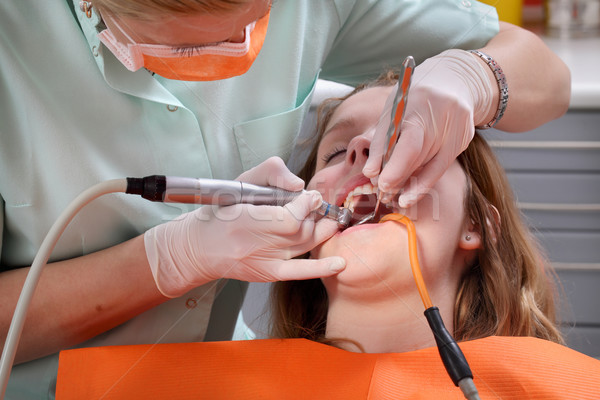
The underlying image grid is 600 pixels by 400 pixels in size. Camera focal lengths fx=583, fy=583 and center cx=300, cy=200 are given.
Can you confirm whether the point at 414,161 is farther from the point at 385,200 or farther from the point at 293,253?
the point at 293,253

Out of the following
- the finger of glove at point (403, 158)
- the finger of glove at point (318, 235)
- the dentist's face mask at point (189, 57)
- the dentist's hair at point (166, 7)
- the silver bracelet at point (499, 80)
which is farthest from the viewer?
the silver bracelet at point (499, 80)

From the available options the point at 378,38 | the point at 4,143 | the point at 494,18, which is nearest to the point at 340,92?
the point at 378,38

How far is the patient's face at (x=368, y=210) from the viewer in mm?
1216

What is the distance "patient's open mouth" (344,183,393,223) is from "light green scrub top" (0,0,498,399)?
255 millimetres

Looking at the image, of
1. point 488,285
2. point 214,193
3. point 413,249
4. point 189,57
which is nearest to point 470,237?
point 488,285

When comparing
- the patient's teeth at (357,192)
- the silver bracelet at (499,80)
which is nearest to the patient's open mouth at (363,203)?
the patient's teeth at (357,192)

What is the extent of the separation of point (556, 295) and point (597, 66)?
45.7 inches

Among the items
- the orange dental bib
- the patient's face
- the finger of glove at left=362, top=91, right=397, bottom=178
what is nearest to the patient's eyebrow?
the patient's face

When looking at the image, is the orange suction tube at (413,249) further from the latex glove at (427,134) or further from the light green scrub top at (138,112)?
the light green scrub top at (138,112)

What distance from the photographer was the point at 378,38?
1564mm

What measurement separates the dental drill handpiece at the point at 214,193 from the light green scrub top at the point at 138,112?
21cm

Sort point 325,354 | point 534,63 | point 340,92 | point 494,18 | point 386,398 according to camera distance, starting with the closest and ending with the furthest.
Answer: point 386,398, point 325,354, point 534,63, point 494,18, point 340,92

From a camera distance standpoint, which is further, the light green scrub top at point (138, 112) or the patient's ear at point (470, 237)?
the patient's ear at point (470, 237)

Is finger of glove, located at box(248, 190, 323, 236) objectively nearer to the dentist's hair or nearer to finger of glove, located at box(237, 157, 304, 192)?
finger of glove, located at box(237, 157, 304, 192)
